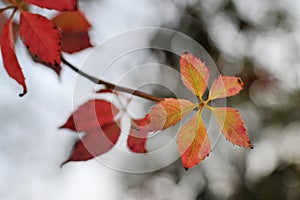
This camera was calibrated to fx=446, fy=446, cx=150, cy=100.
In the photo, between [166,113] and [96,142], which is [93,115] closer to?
[96,142]

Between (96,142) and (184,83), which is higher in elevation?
(184,83)

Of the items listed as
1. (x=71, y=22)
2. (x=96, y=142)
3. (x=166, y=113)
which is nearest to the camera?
(x=166, y=113)

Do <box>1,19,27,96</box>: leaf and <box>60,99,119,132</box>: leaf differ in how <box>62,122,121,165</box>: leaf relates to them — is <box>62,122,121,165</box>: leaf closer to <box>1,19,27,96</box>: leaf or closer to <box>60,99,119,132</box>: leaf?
<box>60,99,119,132</box>: leaf

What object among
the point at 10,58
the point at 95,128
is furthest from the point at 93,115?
the point at 10,58

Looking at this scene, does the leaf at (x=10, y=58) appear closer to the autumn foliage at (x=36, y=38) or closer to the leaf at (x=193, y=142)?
the autumn foliage at (x=36, y=38)

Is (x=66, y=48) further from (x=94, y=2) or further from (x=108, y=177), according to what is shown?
(x=108, y=177)

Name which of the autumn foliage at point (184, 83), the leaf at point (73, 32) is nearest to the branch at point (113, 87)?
the autumn foliage at point (184, 83)
